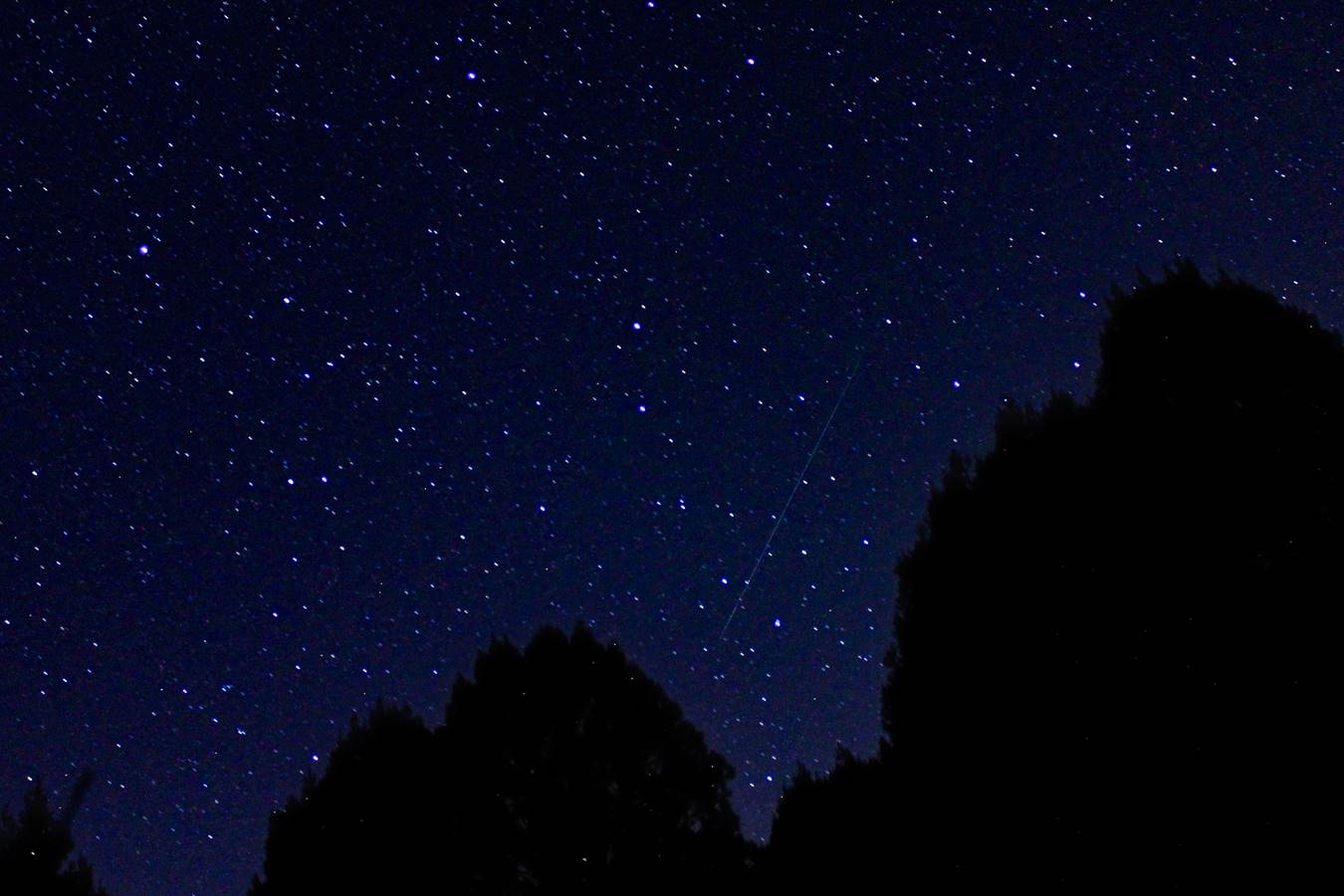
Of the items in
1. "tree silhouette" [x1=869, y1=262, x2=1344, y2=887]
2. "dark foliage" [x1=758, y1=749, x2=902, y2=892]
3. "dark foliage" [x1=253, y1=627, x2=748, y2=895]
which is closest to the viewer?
"tree silhouette" [x1=869, y1=262, x2=1344, y2=887]

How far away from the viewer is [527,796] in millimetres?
13453

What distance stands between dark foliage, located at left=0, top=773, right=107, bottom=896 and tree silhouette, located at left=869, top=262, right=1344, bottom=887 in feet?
39.5

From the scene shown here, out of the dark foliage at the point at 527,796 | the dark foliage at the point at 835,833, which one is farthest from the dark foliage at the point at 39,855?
the dark foliage at the point at 835,833

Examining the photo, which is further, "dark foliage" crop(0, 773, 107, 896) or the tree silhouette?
"dark foliage" crop(0, 773, 107, 896)

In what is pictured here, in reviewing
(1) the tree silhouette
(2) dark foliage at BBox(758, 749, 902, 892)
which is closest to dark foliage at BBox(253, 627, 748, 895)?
(2) dark foliage at BBox(758, 749, 902, 892)

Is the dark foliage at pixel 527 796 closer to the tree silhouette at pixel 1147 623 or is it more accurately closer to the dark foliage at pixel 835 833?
the dark foliage at pixel 835 833

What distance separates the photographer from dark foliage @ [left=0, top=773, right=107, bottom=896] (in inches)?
441

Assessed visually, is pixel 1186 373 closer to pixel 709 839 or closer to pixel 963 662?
pixel 963 662

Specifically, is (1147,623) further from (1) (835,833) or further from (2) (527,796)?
(2) (527,796)

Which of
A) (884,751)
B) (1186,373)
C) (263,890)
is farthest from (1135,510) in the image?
(263,890)

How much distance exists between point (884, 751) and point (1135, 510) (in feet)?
13.3

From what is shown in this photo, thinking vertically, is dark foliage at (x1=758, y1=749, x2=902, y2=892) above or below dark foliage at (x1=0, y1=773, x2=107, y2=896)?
below

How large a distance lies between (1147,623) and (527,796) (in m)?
10.3

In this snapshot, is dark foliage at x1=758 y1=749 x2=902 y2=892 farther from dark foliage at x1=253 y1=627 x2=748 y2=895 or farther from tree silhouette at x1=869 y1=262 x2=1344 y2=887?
dark foliage at x1=253 y1=627 x2=748 y2=895
